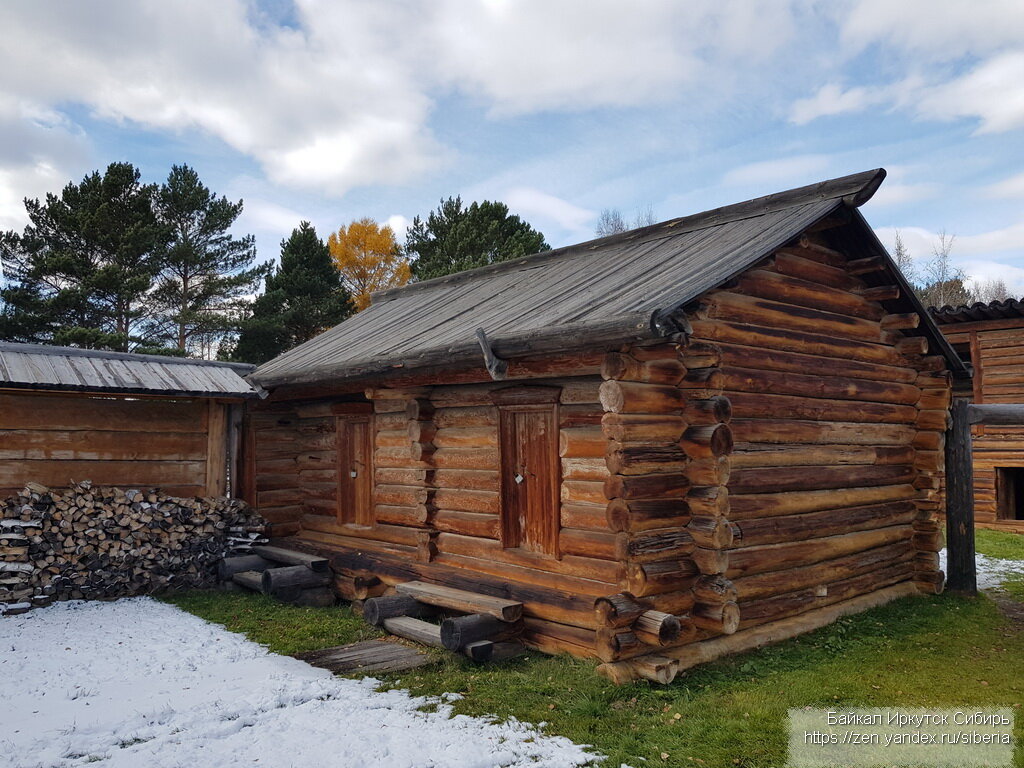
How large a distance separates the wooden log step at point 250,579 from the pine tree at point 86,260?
15993mm

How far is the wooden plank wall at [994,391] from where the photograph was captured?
1603 cm

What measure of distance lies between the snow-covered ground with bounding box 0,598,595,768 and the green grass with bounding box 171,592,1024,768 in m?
0.42

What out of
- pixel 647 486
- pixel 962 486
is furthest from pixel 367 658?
pixel 962 486

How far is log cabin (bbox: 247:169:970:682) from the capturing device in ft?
23.0

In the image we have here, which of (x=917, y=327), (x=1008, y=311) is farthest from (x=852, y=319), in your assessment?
(x=1008, y=311)

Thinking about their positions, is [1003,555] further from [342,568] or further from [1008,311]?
[342,568]

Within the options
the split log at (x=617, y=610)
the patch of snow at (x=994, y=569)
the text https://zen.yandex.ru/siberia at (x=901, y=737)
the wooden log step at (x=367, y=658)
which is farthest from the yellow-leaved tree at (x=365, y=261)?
the text https://zen.yandex.ru/siberia at (x=901, y=737)

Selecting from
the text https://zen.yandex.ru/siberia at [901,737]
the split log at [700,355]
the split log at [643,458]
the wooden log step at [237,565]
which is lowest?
the text https://zen.yandex.ru/siberia at [901,737]

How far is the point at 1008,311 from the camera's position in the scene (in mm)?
15875

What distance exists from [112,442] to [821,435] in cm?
967

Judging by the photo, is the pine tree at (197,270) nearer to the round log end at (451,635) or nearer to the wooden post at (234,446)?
the wooden post at (234,446)

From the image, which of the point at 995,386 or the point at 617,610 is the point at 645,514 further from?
the point at 995,386

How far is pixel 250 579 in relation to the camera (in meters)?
10.8

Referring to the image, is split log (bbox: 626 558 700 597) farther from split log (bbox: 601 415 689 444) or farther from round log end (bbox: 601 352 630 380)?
round log end (bbox: 601 352 630 380)
